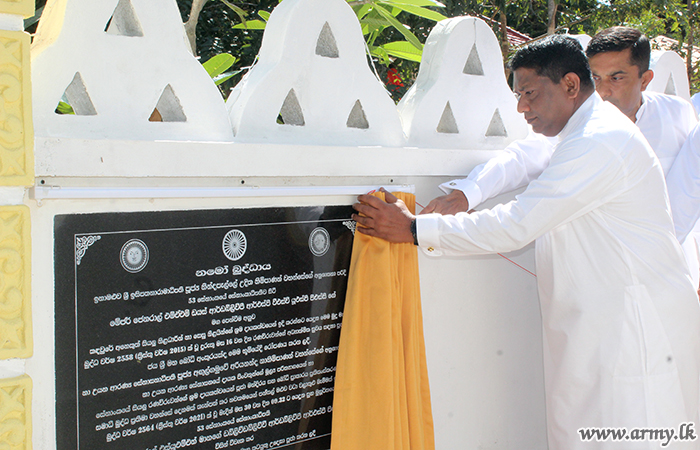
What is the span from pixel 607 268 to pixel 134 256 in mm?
1545

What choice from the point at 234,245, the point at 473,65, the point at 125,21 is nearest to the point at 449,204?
the point at 473,65

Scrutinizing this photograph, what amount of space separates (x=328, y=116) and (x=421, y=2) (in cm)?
107

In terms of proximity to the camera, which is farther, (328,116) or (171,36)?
(328,116)

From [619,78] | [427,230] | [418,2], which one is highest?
[418,2]

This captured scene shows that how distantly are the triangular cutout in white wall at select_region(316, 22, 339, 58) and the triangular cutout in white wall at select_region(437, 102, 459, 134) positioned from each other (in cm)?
56

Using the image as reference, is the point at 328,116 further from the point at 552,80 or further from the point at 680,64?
the point at 680,64

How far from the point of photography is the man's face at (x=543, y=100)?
7.04 ft

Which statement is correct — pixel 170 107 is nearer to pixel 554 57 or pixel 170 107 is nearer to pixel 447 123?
pixel 447 123

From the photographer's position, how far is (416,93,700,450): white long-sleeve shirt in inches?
76.9

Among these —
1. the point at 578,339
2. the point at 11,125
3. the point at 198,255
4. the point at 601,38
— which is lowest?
the point at 578,339

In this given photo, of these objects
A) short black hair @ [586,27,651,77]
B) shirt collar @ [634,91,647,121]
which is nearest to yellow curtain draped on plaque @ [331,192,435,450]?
short black hair @ [586,27,651,77]

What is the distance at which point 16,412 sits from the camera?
1.41m

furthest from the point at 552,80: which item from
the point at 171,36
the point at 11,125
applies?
the point at 11,125

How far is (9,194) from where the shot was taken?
4.60 ft
